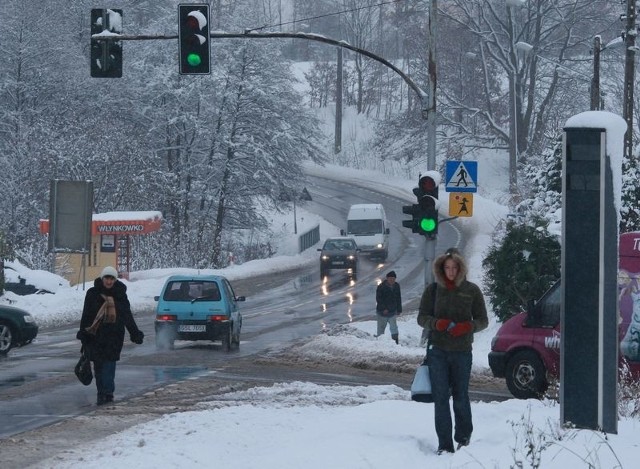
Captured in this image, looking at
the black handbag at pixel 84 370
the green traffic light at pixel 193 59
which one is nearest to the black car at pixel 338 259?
the green traffic light at pixel 193 59

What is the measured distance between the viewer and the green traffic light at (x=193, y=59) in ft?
60.4

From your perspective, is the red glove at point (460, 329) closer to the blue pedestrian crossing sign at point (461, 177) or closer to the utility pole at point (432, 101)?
the blue pedestrian crossing sign at point (461, 177)

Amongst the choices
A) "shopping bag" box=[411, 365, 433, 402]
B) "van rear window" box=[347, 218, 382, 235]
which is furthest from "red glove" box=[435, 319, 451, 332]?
"van rear window" box=[347, 218, 382, 235]

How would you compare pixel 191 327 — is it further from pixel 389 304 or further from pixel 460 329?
pixel 460 329

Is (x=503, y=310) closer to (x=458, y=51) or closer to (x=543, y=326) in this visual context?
(x=543, y=326)

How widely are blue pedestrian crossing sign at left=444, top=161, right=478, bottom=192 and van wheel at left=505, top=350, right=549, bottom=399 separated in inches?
219

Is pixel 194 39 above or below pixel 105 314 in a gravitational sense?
above

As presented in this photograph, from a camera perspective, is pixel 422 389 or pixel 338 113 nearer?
pixel 422 389

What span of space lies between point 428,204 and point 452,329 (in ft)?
35.9

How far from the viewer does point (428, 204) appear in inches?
786

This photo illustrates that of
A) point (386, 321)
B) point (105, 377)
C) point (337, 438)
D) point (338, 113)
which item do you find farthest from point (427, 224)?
point (338, 113)

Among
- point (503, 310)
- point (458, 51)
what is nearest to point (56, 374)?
point (503, 310)

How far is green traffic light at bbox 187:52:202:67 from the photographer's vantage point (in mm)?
18406

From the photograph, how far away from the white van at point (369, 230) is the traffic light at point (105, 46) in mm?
37112
